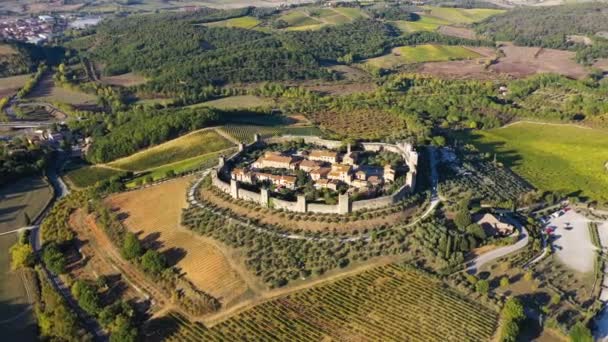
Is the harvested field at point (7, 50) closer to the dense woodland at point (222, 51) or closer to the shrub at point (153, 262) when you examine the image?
the dense woodland at point (222, 51)

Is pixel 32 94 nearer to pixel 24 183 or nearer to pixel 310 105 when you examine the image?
pixel 24 183

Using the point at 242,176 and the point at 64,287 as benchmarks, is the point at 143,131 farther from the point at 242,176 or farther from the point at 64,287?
the point at 64,287

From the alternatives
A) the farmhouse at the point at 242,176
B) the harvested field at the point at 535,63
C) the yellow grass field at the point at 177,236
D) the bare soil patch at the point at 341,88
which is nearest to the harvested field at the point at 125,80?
the bare soil patch at the point at 341,88

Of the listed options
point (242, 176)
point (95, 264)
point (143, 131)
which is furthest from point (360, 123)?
point (95, 264)

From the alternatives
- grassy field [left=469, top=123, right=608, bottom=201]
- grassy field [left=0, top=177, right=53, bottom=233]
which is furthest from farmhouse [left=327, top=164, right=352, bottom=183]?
grassy field [left=0, top=177, right=53, bottom=233]

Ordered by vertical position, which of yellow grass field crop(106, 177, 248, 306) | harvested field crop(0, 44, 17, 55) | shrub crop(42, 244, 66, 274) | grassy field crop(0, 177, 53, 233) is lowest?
grassy field crop(0, 177, 53, 233)

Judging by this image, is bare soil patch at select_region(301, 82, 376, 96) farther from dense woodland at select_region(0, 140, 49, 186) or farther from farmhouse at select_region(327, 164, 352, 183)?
dense woodland at select_region(0, 140, 49, 186)
